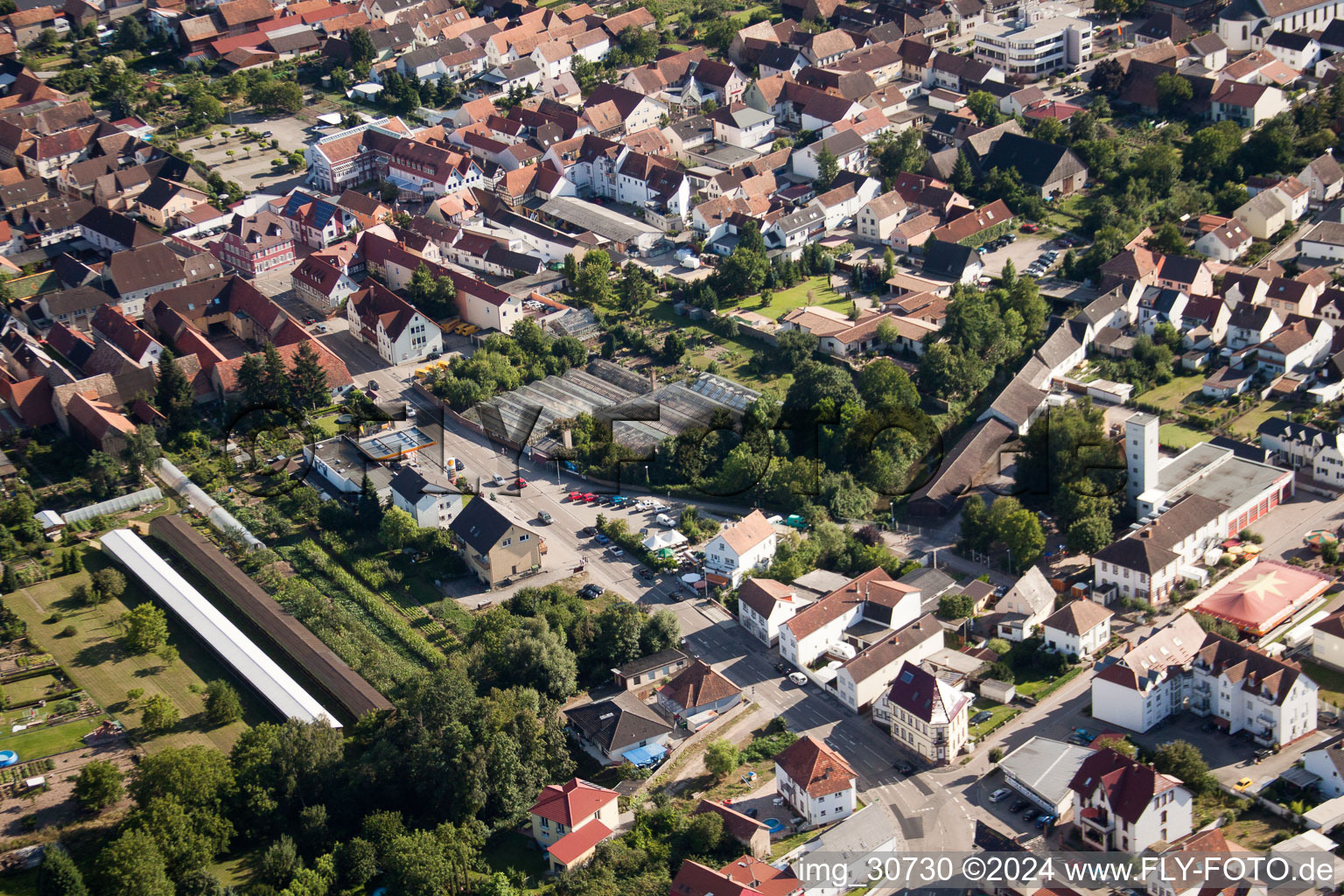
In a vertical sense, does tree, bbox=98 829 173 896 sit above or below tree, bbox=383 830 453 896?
above

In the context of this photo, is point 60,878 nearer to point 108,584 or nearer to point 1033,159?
point 108,584

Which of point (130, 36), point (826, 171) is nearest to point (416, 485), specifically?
point (826, 171)

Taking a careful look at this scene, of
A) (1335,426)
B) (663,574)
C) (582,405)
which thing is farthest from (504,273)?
(1335,426)

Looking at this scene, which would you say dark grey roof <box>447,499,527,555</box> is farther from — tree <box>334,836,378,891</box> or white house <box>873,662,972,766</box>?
white house <box>873,662,972,766</box>

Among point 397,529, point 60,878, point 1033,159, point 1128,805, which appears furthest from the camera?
point 1033,159

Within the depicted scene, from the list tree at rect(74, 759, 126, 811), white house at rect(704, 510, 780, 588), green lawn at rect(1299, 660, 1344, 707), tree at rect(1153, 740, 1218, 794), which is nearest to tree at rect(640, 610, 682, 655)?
white house at rect(704, 510, 780, 588)

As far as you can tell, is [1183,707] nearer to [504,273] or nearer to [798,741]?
[798,741]
